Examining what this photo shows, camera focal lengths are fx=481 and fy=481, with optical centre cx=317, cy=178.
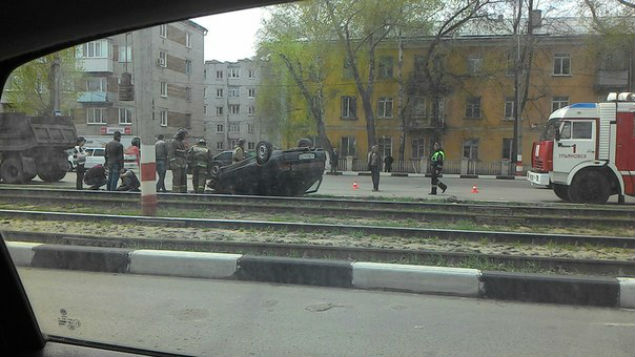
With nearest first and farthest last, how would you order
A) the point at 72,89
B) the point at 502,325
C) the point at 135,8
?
the point at 135,8
the point at 502,325
the point at 72,89

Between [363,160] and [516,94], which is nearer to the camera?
[516,94]

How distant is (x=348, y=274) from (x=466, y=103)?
8.55 meters

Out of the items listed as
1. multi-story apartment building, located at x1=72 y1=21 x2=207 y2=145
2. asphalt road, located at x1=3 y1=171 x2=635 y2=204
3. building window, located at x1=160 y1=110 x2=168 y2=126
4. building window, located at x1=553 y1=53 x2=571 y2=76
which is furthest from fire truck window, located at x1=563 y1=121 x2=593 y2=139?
building window, located at x1=160 y1=110 x2=168 y2=126

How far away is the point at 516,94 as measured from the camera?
1088 cm

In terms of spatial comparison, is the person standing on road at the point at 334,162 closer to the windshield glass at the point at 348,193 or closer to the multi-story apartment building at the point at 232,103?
the windshield glass at the point at 348,193

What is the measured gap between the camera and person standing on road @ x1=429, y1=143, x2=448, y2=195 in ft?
40.8

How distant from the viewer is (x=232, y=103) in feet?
31.5

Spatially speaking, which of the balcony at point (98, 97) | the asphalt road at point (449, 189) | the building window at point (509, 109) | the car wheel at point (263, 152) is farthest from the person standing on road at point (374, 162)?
the balcony at point (98, 97)

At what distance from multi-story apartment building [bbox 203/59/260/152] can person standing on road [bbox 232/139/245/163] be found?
119mm

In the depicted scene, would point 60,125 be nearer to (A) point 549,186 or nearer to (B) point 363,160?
(B) point 363,160

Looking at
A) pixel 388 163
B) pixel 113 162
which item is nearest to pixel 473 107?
pixel 388 163

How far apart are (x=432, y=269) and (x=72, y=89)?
22560 mm

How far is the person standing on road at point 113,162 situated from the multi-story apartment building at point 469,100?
5.33 metres

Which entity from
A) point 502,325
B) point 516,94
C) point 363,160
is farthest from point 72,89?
point 502,325
